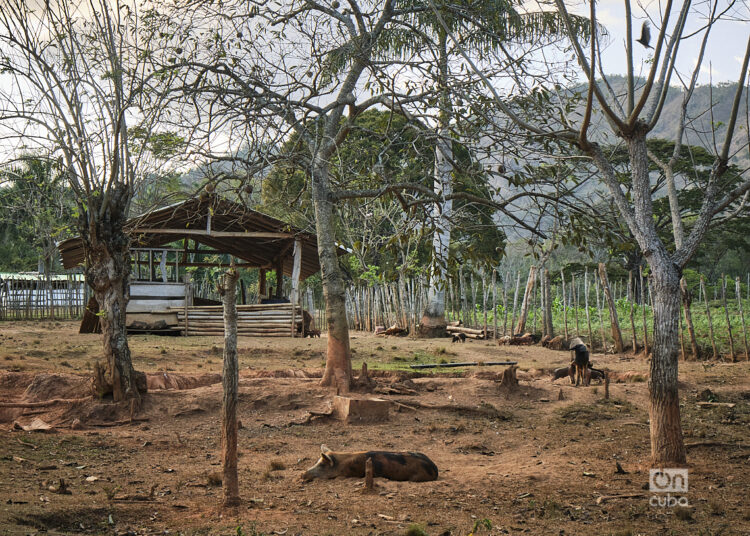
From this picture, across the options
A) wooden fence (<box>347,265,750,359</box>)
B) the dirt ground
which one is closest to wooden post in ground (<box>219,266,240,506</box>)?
the dirt ground

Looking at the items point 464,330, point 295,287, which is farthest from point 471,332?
point 295,287

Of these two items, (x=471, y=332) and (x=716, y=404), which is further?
(x=471, y=332)

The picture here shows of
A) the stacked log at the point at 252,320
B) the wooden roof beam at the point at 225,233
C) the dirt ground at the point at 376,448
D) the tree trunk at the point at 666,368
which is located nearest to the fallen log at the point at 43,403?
the dirt ground at the point at 376,448

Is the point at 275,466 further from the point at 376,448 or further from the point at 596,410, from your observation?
the point at 596,410

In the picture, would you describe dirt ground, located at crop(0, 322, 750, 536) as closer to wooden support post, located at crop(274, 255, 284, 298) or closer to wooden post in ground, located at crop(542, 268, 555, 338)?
wooden post in ground, located at crop(542, 268, 555, 338)

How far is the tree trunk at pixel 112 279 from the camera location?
28.1ft

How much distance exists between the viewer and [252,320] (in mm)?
18719

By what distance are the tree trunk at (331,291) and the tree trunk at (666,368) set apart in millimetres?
5024

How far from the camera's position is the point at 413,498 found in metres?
5.39

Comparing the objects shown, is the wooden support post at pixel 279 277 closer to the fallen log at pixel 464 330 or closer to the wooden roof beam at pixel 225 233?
the wooden roof beam at pixel 225 233

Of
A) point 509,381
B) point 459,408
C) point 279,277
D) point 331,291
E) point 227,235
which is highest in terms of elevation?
point 227,235

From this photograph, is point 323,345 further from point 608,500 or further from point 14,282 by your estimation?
point 14,282

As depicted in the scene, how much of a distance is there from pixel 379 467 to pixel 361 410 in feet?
8.78

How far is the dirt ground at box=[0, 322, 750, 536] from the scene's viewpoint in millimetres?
4746
